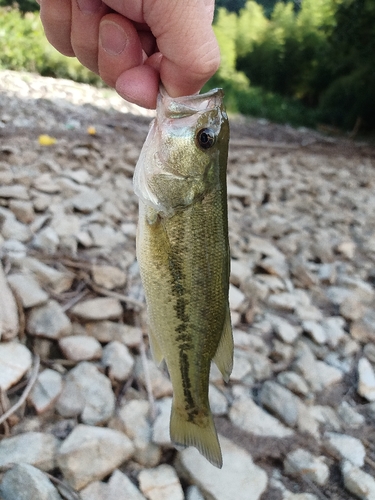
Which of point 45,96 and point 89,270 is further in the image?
point 45,96

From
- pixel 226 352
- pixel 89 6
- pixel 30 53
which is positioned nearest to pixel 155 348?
pixel 226 352

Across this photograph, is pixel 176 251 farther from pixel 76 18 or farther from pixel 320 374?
pixel 320 374

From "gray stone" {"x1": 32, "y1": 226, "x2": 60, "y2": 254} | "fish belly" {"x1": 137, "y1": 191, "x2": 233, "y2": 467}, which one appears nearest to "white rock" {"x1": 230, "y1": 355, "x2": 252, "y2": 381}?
"fish belly" {"x1": 137, "y1": 191, "x2": 233, "y2": 467}

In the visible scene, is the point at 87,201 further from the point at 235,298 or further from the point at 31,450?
the point at 31,450

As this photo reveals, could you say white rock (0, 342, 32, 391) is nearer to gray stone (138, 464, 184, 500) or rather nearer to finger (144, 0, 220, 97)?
gray stone (138, 464, 184, 500)

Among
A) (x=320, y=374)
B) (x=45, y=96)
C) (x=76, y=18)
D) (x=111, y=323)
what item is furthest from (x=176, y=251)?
(x=45, y=96)

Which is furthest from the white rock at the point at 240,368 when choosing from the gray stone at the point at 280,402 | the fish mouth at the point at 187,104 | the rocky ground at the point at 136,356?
the fish mouth at the point at 187,104
